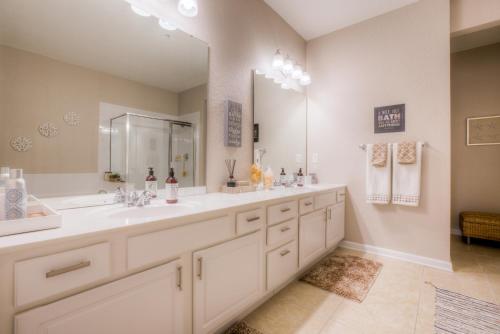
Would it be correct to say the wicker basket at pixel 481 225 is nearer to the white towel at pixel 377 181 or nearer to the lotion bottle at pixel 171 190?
the white towel at pixel 377 181

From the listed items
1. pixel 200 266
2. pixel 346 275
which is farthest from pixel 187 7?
pixel 346 275

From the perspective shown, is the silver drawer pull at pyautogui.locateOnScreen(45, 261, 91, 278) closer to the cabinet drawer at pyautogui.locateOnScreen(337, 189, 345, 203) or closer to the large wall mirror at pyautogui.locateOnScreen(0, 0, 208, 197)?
the large wall mirror at pyautogui.locateOnScreen(0, 0, 208, 197)

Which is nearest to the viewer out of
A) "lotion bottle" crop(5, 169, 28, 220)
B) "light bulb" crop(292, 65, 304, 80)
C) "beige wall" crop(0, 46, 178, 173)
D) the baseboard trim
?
"lotion bottle" crop(5, 169, 28, 220)

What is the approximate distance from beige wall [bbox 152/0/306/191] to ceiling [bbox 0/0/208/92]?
0.45 ft

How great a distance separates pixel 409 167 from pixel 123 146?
8.60ft

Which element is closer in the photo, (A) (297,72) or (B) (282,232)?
(B) (282,232)

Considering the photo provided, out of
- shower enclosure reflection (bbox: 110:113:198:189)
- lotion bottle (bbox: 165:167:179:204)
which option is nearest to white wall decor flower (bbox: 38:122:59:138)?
shower enclosure reflection (bbox: 110:113:198:189)

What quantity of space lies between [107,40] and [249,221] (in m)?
1.37

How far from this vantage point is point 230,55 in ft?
6.97

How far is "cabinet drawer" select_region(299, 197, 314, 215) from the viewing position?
77.5 inches

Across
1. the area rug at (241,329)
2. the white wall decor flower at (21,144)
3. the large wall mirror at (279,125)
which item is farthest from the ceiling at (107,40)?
the area rug at (241,329)

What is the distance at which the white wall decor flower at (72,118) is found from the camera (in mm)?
1221

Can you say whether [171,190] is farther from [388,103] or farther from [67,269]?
[388,103]

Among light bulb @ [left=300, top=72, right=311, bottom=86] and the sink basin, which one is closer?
the sink basin
